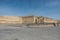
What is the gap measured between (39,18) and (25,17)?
7.28 meters

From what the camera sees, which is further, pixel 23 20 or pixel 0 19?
pixel 23 20

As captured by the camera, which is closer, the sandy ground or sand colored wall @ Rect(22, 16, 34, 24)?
the sandy ground

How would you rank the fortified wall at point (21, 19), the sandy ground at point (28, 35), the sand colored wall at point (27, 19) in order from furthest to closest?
the sand colored wall at point (27, 19), the fortified wall at point (21, 19), the sandy ground at point (28, 35)

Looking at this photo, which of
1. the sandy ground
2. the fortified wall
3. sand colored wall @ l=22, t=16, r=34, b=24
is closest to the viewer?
the sandy ground

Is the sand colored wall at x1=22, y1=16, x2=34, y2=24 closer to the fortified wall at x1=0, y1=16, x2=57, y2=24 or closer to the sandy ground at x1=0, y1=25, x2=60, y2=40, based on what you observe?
the fortified wall at x1=0, y1=16, x2=57, y2=24

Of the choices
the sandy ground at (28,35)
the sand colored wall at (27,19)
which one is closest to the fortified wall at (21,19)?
the sand colored wall at (27,19)

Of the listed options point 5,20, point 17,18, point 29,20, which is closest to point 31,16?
point 29,20

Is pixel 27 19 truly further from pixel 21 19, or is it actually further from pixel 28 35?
pixel 28 35

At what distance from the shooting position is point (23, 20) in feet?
219

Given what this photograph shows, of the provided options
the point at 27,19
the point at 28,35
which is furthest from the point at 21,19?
the point at 28,35

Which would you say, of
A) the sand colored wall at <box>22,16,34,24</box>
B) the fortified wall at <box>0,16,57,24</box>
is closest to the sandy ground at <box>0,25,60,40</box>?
the fortified wall at <box>0,16,57,24</box>

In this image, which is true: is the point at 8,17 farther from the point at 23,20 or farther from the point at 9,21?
the point at 23,20

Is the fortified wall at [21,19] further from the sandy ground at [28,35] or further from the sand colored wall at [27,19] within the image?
the sandy ground at [28,35]

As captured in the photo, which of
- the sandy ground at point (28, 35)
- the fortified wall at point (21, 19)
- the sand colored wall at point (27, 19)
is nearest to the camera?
the sandy ground at point (28, 35)
